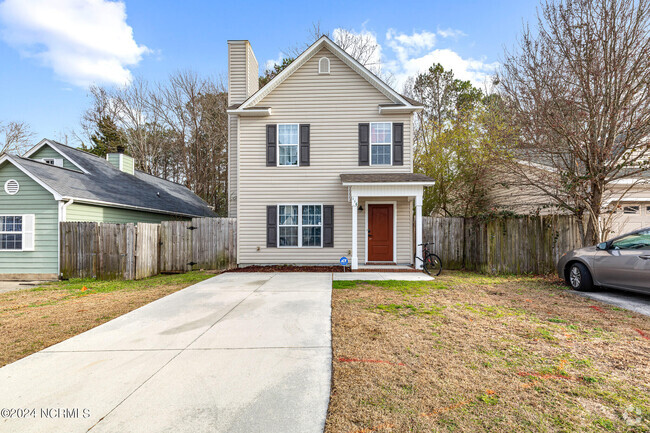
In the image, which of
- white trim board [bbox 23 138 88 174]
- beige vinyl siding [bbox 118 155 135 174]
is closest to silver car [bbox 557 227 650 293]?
white trim board [bbox 23 138 88 174]

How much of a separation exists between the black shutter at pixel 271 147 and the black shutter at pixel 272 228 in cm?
166

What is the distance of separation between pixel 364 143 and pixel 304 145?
2.14 m

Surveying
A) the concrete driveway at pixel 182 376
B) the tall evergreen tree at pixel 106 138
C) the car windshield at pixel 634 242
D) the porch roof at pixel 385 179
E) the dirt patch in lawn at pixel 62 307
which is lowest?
the dirt patch in lawn at pixel 62 307

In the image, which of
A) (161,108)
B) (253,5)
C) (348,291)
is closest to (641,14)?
(348,291)

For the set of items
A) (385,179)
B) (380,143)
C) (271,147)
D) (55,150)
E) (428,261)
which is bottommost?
(428,261)

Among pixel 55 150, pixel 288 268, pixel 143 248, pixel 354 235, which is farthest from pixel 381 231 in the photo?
pixel 55 150

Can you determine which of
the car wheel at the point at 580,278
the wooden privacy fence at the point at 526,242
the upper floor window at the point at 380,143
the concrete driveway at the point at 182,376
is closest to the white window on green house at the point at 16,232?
the concrete driveway at the point at 182,376

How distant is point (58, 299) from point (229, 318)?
4666 mm

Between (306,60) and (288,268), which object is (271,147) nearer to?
(306,60)

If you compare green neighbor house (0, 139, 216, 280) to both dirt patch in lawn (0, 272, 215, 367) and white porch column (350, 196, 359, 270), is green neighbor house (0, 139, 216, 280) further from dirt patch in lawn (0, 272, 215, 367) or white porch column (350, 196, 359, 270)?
white porch column (350, 196, 359, 270)

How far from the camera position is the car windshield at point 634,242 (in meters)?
5.71

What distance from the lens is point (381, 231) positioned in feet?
35.8

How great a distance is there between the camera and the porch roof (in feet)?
30.8

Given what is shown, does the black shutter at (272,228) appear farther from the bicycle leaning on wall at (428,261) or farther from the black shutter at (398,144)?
the bicycle leaning on wall at (428,261)
